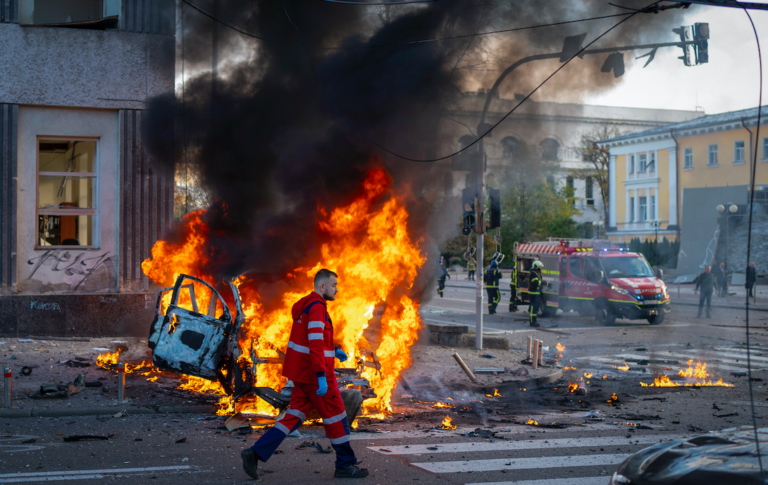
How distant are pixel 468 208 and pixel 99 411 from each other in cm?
760

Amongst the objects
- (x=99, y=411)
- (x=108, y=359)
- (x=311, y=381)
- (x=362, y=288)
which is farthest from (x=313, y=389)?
(x=108, y=359)

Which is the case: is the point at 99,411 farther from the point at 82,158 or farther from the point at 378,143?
the point at 82,158

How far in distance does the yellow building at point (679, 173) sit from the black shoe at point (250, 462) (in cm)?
3461

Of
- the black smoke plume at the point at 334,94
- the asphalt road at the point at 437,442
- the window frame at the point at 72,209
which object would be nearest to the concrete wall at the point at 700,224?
the asphalt road at the point at 437,442

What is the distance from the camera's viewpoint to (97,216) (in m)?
12.6

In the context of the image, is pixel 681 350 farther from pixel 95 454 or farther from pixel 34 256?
pixel 34 256

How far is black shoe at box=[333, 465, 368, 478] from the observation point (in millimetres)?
5035

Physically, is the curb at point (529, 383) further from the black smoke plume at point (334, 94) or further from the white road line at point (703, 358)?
the white road line at point (703, 358)

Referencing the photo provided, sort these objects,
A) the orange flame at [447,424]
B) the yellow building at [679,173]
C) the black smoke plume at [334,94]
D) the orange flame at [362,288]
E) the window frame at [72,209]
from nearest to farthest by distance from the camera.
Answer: the orange flame at [447,424]
the orange flame at [362,288]
the black smoke plume at [334,94]
the window frame at [72,209]
the yellow building at [679,173]

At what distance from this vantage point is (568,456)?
5.81 m

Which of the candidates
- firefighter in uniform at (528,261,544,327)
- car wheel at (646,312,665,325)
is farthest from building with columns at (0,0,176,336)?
car wheel at (646,312,665,325)

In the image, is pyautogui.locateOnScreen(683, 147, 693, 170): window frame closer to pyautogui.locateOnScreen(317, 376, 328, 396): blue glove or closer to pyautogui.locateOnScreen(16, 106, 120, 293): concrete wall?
pyautogui.locateOnScreen(16, 106, 120, 293): concrete wall

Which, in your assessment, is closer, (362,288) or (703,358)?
(362,288)

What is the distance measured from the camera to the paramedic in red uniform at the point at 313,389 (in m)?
4.98
